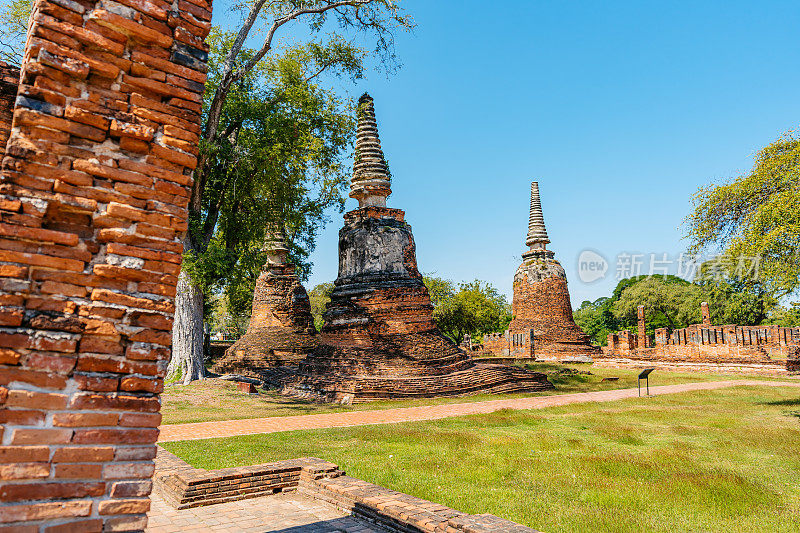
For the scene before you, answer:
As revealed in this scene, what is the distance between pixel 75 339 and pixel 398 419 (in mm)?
8106

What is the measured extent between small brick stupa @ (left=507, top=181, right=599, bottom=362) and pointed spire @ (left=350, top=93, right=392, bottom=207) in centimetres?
1661

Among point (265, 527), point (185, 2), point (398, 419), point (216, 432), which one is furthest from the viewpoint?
point (398, 419)

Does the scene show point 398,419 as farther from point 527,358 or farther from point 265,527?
point 527,358

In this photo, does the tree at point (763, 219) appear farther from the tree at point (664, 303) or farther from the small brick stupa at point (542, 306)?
the tree at point (664, 303)

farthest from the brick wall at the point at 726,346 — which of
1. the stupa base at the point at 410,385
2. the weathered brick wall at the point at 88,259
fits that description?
the weathered brick wall at the point at 88,259

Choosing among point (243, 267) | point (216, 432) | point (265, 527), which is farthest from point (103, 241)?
point (243, 267)

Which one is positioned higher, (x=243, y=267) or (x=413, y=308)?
(x=243, y=267)

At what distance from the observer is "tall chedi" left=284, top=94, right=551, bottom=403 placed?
13.4 m

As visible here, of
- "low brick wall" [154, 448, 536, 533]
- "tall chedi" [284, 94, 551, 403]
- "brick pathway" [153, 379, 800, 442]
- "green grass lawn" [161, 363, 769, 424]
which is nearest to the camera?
"low brick wall" [154, 448, 536, 533]

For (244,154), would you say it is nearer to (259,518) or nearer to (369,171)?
(369,171)

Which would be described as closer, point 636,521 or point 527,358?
point 636,521

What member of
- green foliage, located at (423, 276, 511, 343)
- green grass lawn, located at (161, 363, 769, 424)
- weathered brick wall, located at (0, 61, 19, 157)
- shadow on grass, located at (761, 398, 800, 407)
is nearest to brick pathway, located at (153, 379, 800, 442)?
green grass lawn, located at (161, 363, 769, 424)

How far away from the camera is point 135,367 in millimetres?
2582

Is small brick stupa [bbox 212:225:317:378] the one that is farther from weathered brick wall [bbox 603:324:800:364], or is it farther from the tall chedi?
weathered brick wall [bbox 603:324:800:364]
